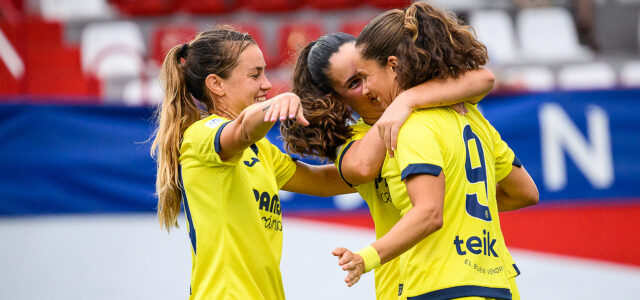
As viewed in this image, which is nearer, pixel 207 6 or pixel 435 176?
pixel 435 176

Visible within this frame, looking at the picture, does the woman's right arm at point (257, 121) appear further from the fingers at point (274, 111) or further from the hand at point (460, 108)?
the hand at point (460, 108)

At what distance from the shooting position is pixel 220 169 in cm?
221

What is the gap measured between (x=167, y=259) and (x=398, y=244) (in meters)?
3.08

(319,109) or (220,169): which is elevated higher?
(319,109)

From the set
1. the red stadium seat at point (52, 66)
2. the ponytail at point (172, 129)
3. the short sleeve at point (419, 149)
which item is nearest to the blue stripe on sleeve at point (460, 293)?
the short sleeve at point (419, 149)

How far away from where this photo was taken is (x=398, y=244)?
1.81 m

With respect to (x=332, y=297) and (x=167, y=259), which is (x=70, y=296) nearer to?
(x=167, y=259)

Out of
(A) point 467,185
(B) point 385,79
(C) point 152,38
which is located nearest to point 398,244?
(A) point 467,185

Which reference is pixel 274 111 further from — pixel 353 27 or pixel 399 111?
pixel 353 27

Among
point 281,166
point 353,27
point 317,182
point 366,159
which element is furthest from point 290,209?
point 353,27

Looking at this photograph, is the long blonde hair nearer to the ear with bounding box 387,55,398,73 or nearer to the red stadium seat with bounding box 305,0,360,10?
the ear with bounding box 387,55,398,73

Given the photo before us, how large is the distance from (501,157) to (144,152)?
283cm

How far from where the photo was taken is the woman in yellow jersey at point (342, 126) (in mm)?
2250

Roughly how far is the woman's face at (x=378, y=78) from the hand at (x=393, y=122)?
12 centimetres
